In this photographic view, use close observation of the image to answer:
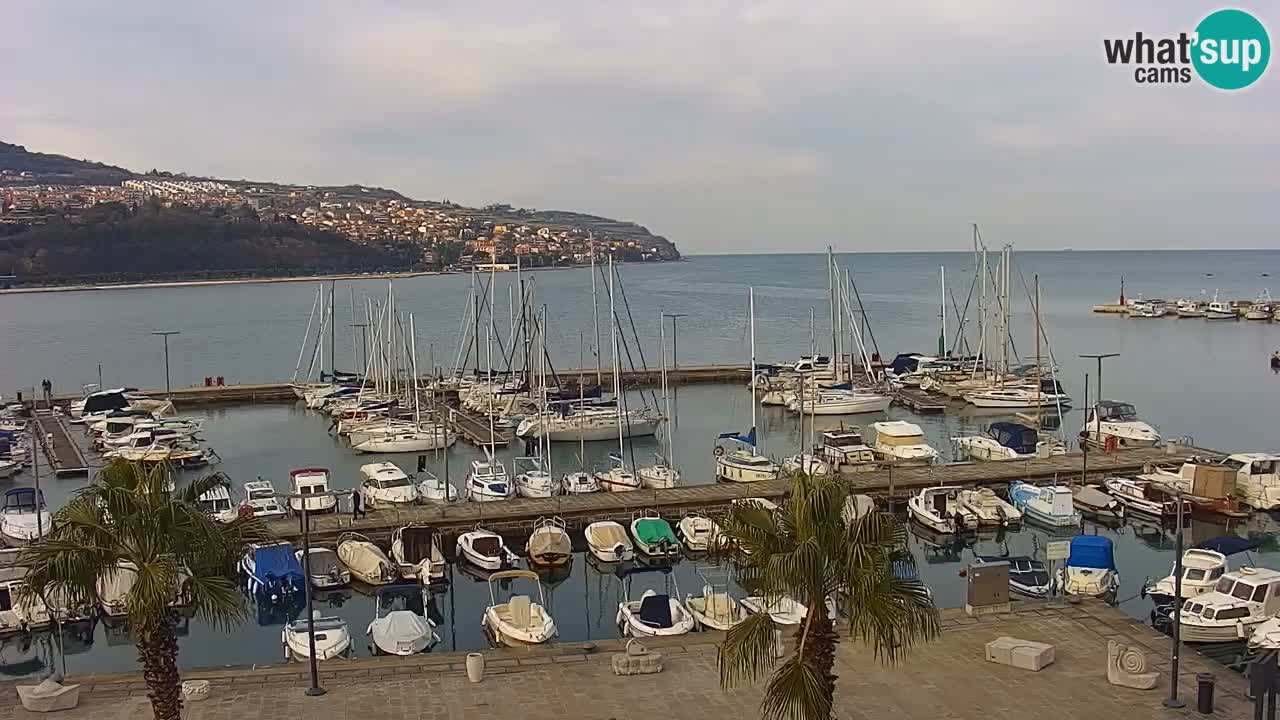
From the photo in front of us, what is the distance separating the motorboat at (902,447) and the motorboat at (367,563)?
17.8 meters

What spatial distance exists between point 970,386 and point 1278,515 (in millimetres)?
24866

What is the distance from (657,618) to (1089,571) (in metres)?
9.42

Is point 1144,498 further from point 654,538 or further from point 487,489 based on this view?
point 487,489

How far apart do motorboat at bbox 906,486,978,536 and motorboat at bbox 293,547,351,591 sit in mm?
15226

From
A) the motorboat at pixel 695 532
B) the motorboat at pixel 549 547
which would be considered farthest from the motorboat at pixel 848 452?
the motorboat at pixel 549 547

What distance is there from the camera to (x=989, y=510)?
93.0 feet

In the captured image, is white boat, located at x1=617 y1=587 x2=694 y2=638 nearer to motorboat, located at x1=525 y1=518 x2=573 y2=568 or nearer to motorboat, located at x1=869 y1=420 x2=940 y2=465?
motorboat, located at x1=525 y1=518 x2=573 y2=568

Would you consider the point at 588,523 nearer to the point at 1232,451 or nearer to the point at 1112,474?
the point at 1112,474

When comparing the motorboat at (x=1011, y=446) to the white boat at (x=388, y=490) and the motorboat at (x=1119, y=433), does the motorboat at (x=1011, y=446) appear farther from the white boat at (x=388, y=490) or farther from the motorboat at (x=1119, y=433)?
the white boat at (x=388, y=490)

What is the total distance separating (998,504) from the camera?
28.5 meters

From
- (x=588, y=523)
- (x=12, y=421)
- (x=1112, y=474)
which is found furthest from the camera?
(x=12, y=421)

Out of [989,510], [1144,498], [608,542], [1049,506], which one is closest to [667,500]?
[608,542]

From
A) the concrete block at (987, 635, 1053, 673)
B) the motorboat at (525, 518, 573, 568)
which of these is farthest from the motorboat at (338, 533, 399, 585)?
the concrete block at (987, 635, 1053, 673)

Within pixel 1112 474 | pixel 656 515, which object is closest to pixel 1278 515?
pixel 1112 474
